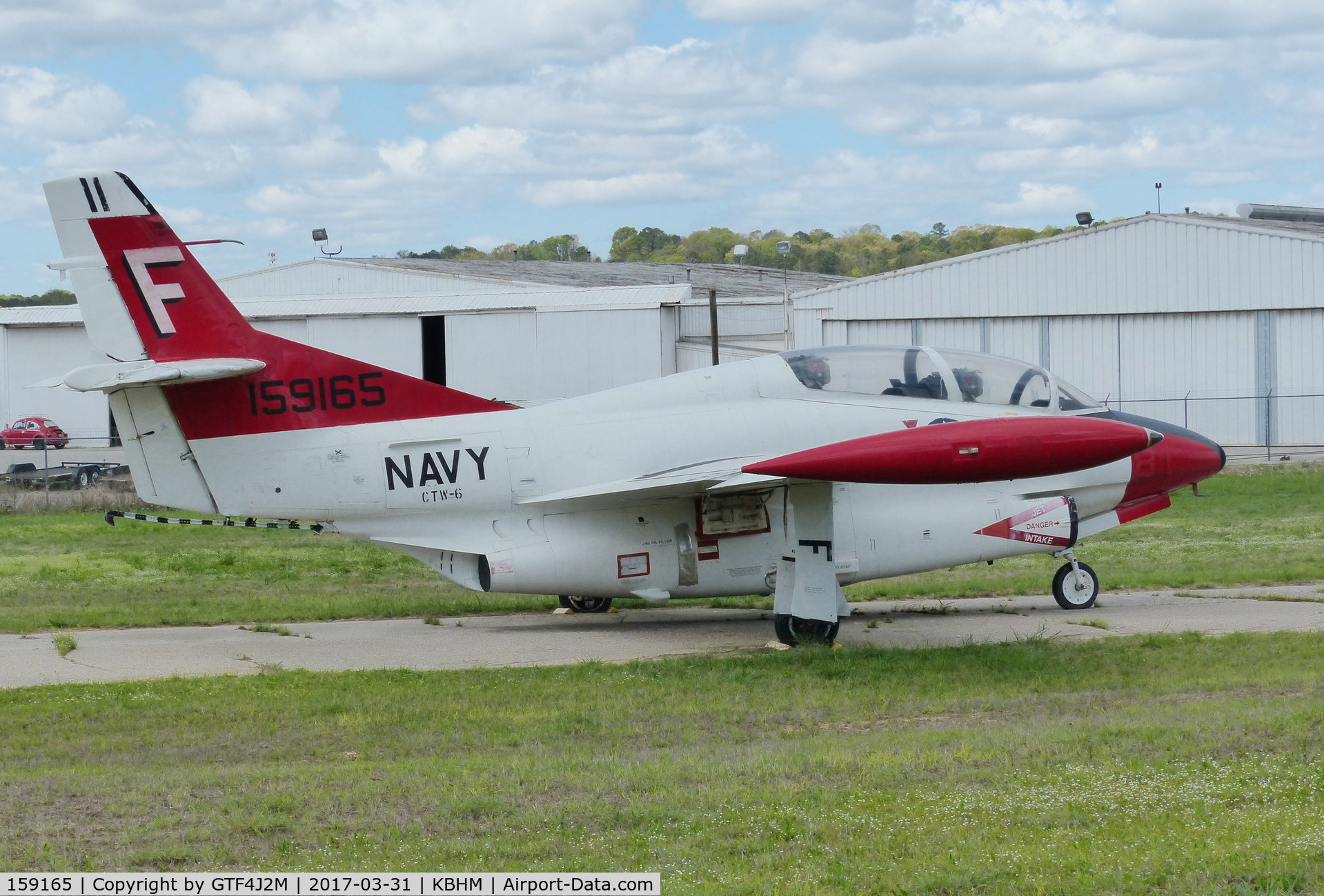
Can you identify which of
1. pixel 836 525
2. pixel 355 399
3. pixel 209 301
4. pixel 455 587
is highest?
pixel 209 301

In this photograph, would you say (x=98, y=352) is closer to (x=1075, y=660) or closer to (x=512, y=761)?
(x=512, y=761)

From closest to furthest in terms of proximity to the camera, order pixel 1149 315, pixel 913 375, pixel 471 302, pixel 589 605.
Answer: pixel 913 375, pixel 589 605, pixel 1149 315, pixel 471 302

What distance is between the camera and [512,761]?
319 inches

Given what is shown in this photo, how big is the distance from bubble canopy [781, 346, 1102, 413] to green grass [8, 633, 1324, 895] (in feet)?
9.98

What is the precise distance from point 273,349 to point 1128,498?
31.7 ft

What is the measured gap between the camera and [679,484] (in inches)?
498

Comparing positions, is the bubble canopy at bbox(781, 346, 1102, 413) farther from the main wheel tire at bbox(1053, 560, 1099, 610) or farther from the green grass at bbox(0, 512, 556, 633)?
the green grass at bbox(0, 512, 556, 633)

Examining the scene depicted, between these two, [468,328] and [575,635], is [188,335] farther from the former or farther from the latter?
[468,328]

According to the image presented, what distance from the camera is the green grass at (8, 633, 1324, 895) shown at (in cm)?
583

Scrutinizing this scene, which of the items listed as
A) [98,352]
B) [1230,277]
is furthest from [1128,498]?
[1230,277]

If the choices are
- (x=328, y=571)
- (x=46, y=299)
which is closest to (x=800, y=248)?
(x=46, y=299)

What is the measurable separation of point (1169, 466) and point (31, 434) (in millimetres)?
44387

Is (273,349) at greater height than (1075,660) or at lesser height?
greater

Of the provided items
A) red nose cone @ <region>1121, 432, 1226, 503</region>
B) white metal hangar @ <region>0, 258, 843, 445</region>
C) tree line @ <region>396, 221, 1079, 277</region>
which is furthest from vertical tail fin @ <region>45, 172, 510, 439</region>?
tree line @ <region>396, 221, 1079, 277</region>
